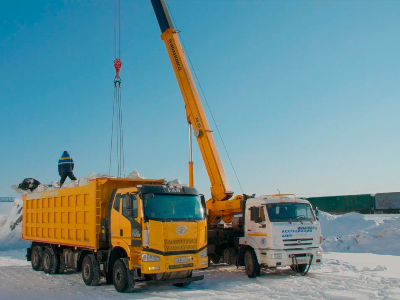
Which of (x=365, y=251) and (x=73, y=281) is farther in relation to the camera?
(x=365, y=251)

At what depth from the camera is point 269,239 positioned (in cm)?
1212

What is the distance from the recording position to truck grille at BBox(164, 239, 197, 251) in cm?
991

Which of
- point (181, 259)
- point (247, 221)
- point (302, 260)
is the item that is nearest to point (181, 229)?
point (181, 259)

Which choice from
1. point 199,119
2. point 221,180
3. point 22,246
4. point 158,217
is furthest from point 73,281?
point 22,246

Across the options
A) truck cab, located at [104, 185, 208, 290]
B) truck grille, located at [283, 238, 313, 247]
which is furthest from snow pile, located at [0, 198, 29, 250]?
truck grille, located at [283, 238, 313, 247]

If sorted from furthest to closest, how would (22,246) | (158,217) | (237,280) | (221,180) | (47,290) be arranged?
1. (22,246)
2. (221,180)
3. (237,280)
4. (47,290)
5. (158,217)

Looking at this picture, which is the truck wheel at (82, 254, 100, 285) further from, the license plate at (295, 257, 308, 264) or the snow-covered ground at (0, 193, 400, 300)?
the license plate at (295, 257, 308, 264)

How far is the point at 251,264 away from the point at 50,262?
6.94 m

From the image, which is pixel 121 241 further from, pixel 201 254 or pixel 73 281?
pixel 73 281

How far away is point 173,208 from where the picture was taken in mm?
10305

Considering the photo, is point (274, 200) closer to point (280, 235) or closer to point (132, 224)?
point (280, 235)

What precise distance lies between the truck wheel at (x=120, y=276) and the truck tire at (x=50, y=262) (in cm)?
417

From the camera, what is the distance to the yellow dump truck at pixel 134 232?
9852mm

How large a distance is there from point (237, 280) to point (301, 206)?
3.10m
